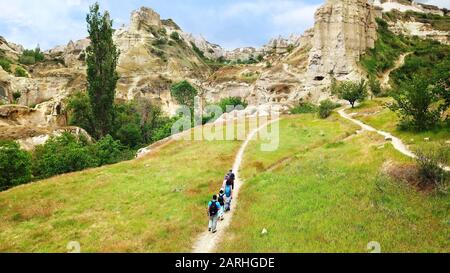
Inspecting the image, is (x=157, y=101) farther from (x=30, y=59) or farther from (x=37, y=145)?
(x=37, y=145)

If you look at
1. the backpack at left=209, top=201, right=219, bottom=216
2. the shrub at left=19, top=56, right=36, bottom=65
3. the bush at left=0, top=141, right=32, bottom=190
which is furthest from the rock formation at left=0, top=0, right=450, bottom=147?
the backpack at left=209, top=201, right=219, bottom=216

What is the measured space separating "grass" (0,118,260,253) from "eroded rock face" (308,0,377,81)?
70.5 m

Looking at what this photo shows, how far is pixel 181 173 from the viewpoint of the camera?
36938mm

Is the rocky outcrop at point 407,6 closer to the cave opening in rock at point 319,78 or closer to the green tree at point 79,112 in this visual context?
the cave opening in rock at point 319,78

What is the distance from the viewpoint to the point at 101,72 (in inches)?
2591

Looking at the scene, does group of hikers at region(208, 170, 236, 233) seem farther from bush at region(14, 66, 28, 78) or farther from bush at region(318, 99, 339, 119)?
bush at region(14, 66, 28, 78)

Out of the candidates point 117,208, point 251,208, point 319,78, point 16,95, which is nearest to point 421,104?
point 251,208

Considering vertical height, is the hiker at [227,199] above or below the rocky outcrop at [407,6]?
below

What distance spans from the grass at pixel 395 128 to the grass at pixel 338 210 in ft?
11.9

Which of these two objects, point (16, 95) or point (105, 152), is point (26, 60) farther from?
point (105, 152)

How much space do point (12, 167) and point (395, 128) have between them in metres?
Answer: 42.3

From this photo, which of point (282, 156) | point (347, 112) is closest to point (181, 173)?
point (282, 156)

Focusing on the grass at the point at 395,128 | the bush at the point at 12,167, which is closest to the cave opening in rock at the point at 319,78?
the grass at the point at 395,128

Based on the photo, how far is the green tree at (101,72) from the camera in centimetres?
6481
